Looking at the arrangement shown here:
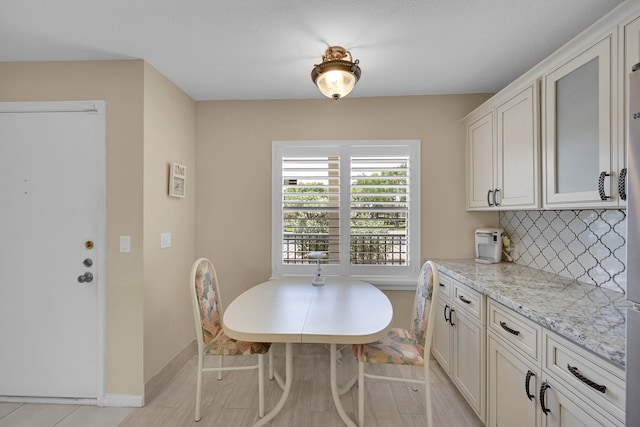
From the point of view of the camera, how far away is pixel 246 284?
9.09 ft

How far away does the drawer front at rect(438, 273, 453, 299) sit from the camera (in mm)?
2160

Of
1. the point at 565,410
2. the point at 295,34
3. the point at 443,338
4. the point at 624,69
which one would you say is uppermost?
the point at 295,34

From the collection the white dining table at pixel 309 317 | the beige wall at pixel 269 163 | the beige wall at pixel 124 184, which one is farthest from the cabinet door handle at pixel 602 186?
the beige wall at pixel 124 184

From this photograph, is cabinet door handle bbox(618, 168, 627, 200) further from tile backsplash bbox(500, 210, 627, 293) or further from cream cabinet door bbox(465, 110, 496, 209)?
cream cabinet door bbox(465, 110, 496, 209)

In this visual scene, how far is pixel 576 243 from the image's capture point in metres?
1.85

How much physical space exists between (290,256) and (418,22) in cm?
211

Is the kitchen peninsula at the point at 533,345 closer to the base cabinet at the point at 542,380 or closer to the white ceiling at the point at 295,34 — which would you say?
the base cabinet at the point at 542,380

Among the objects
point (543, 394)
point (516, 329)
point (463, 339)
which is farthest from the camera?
point (463, 339)

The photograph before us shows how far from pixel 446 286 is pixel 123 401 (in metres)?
2.57

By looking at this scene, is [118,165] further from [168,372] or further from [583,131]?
[583,131]

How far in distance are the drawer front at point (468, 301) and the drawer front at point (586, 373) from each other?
500 millimetres

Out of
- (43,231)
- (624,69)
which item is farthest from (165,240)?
(624,69)

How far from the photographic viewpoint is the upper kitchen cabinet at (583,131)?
4.23 feet

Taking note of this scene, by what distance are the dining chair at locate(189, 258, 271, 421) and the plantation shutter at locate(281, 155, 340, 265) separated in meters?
0.88
